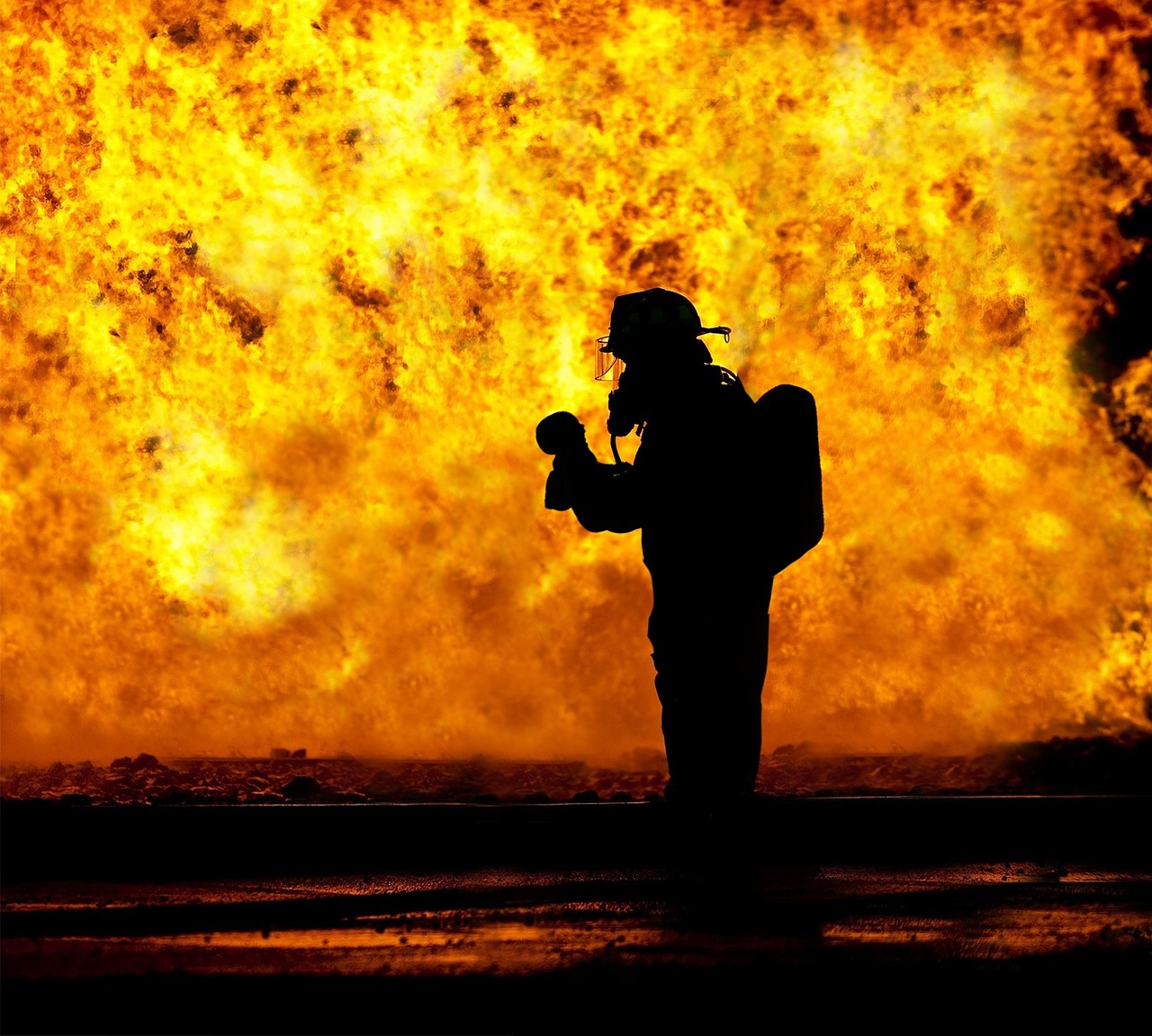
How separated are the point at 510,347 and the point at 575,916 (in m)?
4.98

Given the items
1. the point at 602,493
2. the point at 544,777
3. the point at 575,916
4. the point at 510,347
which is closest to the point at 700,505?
the point at 602,493

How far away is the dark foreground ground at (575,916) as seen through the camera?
10.4 feet

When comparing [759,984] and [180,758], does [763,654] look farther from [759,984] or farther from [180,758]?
[180,758]

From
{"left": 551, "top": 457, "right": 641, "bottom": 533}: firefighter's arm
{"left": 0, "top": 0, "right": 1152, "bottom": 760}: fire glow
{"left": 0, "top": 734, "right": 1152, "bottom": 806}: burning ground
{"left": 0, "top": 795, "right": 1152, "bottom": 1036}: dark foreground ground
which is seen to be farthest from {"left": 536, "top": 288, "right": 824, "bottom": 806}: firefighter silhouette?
{"left": 0, "top": 0, "right": 1152, "bottom": 760}: fire glow

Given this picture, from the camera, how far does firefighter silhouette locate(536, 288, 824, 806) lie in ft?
13.4

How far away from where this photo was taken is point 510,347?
8.47 metres

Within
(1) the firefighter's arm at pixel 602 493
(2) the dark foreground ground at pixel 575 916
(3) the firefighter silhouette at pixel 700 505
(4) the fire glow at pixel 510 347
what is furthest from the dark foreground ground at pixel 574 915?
(4) the fire glow at pixel 510 347

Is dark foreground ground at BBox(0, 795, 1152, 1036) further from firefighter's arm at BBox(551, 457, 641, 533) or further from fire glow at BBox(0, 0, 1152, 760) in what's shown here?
fire glow at BBox(0, 0, 1152, 760)

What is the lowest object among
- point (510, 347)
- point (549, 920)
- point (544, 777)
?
point (549, 920)

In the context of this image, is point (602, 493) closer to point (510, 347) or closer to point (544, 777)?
point (544, 777)

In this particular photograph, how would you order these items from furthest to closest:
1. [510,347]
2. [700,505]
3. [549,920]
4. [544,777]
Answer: [510,347]
[544,777]
[700,505]
[549,920]

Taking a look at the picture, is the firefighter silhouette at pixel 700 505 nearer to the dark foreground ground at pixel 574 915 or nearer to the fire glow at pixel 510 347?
the dark foreground ground at pixel 574 915

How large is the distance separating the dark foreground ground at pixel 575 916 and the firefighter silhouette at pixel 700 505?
356 millimetres

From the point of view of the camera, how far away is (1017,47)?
8586 millimetres
